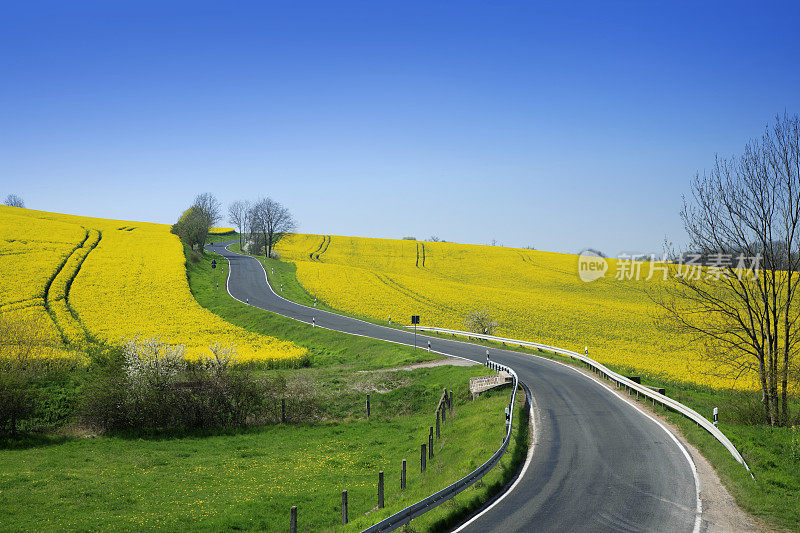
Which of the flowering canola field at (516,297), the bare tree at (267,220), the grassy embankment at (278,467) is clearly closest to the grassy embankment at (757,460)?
the grassy embankment at (278,467)

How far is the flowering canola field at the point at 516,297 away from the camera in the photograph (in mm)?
49344

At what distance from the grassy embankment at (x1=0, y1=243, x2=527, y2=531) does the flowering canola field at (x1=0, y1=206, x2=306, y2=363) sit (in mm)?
9838

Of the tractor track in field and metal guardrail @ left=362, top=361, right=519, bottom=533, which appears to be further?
the tractor track in field

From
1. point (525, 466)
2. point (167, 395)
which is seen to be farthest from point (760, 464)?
point (167, 395)

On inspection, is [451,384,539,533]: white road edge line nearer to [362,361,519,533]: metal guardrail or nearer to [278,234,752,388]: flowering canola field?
[362,361,519,533]: metal guardrail

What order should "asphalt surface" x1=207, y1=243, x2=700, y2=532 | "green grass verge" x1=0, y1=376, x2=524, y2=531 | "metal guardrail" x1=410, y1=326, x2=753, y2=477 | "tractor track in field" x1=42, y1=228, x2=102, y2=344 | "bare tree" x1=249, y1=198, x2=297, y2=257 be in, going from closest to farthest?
"asphalt surface" x1=207, y1=243, x2=700, y2=532 < "green grass verge" x1=0, y1=376, x2=524, y2=531 < "metal guardrail" x1=410, y1=326, x2=753, y2=477 < "tractor track in field" x1=42, y1=228, x2=102, y2=344 < "bare tree" x1=249, y1=198, x2=297, y2=257

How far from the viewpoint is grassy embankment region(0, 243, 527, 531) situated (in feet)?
50.8

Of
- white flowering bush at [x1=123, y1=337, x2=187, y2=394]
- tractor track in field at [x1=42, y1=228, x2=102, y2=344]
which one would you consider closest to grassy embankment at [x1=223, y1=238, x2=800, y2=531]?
white flowering bush at [x1=123, y1=337, x2=187, y2=394]

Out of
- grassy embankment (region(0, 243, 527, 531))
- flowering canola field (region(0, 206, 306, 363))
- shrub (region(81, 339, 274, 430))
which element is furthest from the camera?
flowering canola field (region(0, 206, 306, 363))

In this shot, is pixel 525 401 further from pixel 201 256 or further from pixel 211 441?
pixel 201 256

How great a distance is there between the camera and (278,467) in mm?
20641

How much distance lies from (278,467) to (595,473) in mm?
11818

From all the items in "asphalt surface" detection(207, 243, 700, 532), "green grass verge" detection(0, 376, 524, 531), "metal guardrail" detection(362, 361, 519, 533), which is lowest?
"green grass verge" detection(0, 376, 524, 531)

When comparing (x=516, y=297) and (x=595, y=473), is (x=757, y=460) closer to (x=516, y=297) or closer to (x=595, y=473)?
(x=595, y=473)
